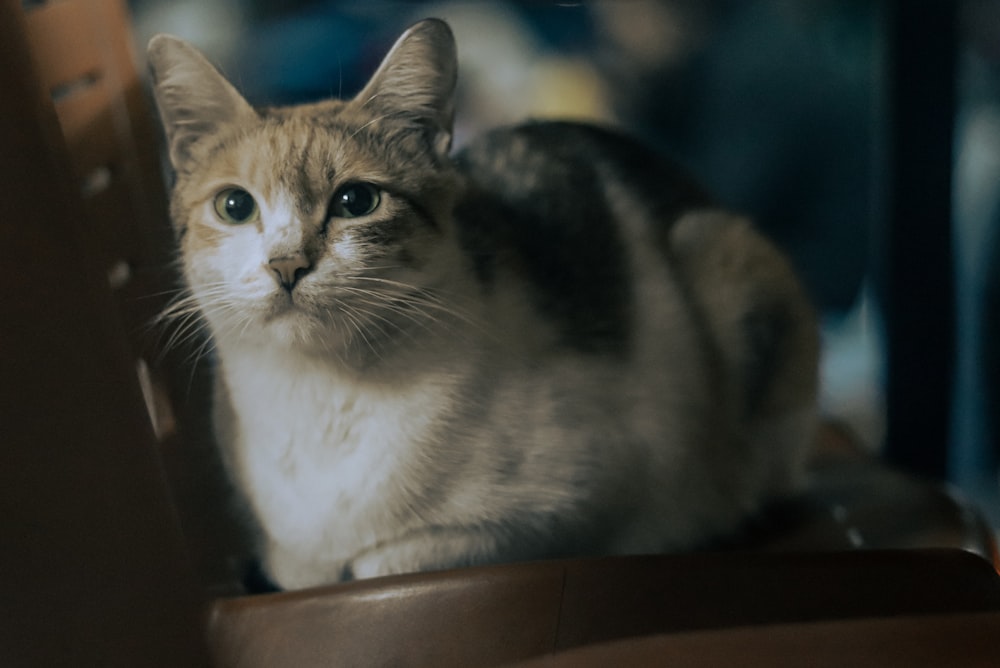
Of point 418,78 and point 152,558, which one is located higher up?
point 418,78

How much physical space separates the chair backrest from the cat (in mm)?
58

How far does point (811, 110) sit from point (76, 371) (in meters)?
0.75

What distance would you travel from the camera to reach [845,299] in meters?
0.98

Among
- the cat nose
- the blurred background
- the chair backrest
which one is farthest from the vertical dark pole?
the chair backrest

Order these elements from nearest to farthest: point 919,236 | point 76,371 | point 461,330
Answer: point 76,371
point 461,330
point 919,236

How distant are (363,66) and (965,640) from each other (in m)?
0.73

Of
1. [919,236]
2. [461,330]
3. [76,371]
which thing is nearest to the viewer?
[76,371]

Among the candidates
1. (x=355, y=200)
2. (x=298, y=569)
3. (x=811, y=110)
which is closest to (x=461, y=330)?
(x=355, y=200)

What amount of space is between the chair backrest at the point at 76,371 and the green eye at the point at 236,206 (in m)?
0.07

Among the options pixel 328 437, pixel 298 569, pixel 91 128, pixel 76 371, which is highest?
pixel 91 128

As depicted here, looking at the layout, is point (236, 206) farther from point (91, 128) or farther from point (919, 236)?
point (919, 236)

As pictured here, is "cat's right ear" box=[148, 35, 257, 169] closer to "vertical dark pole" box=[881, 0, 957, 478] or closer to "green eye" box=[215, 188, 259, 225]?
"green eye" box=[215, 188, 259, 225]

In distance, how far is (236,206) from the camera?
0.81m

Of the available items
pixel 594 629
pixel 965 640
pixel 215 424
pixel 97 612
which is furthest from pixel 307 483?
pixel 965 640
